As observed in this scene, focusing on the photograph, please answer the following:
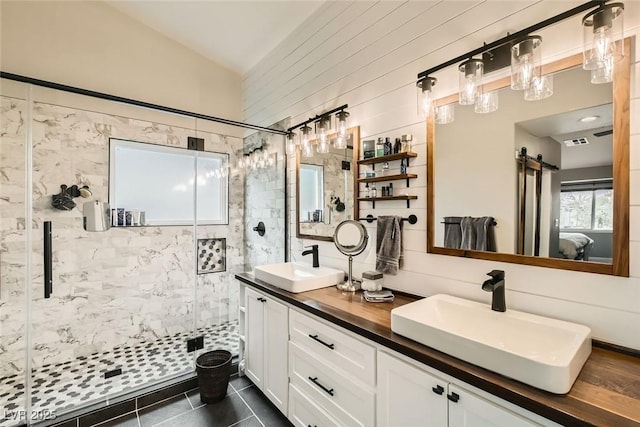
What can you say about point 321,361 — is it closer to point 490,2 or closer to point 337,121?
point 337,121

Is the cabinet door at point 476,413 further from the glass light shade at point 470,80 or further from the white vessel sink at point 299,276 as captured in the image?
the glass light shade at point 470,80

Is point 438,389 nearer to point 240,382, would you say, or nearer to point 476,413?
point 476,413

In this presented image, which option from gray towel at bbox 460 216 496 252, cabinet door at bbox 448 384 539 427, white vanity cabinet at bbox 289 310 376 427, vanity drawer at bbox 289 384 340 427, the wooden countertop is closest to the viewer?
the wooden countertop

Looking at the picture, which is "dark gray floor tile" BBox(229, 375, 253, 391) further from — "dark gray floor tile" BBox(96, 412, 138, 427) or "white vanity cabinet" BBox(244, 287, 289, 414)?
"dark gray floor tile" BBox(96, 412, 138, 427)

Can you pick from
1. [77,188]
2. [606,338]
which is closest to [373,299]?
[606,338]

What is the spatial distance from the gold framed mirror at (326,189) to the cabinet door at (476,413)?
4.63 feet

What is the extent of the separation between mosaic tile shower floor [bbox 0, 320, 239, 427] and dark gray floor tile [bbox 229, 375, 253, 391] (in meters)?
0.35

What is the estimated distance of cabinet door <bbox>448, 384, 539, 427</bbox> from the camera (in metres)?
0.90

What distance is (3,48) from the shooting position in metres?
2.45

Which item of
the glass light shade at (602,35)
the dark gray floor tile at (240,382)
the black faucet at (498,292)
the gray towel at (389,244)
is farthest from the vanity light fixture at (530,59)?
the dark gray floor tile at (240,382)

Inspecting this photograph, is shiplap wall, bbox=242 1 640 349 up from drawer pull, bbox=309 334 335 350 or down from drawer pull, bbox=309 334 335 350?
up

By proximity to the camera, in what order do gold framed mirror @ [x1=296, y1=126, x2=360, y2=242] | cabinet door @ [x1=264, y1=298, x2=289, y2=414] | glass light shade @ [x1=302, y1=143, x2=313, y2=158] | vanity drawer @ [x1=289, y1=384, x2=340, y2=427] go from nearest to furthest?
vanity drawer @ [x1=289, y1=384, x2=340, y2=427] → cabinet door @ [x1=264, y1=298, x2=289, y2=414] → gold framed mirror @ [x1=296, y1=126, x2=360, y2=242] → glass light shade @ [x1=302, y1=143, x2=313, y2=158]

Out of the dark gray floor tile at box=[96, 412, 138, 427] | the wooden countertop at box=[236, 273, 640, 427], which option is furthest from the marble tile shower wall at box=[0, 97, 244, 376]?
the wooden countertop at box=[236, 273, 640, 427]

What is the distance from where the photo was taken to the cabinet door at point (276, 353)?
191 cm
